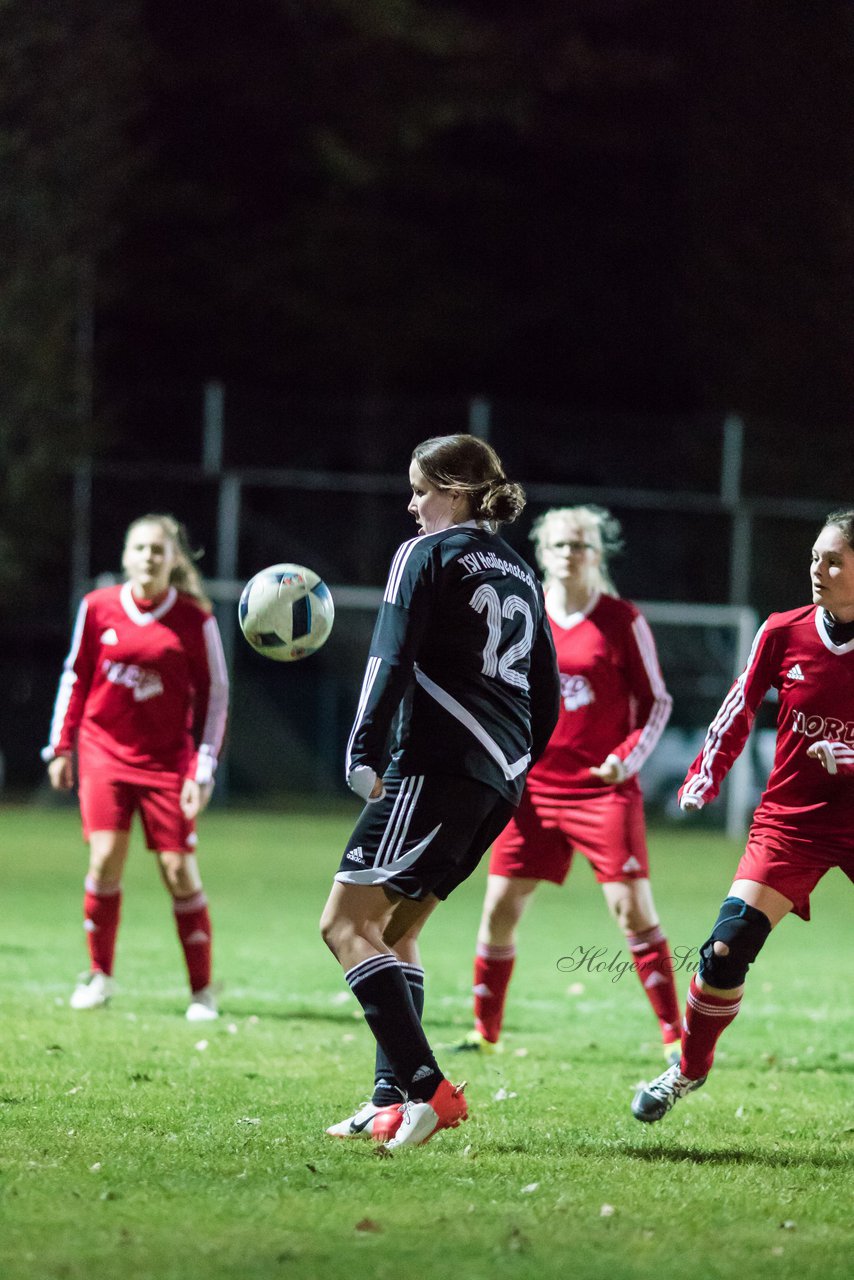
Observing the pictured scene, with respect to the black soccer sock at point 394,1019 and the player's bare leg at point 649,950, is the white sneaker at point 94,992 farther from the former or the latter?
the black soccer sock at point 394,1019

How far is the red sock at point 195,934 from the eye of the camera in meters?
7.90

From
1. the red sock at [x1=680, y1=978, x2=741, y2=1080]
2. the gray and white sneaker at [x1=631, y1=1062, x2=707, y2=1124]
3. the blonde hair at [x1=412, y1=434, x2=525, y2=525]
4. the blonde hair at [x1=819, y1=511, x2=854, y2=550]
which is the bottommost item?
the gray and white sneaker at [x1=631, y1=1062, x2=707, y2=1124]

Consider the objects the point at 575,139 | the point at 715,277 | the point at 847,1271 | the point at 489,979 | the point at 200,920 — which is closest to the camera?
the point at 847,1271

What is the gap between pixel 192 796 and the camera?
7.84m

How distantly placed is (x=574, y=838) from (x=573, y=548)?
3.80ft

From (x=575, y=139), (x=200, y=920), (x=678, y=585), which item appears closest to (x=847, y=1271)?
(x=200, y=920)

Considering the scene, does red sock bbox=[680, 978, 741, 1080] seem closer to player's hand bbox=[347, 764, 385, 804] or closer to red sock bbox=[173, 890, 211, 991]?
player's hand bbox=[347, 764, 385, 804]

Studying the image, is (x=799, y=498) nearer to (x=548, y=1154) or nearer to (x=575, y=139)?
(x=575, y=139)

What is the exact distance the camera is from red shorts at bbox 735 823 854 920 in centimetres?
540

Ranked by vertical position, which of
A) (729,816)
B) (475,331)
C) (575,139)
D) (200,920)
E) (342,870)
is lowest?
(729,816)

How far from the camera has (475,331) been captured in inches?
1312

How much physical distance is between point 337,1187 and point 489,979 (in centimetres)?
266

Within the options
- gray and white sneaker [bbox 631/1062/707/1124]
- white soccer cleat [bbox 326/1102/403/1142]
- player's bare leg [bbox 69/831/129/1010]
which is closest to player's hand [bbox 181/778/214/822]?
player's bare leg [bbox 69/831/129/1010]

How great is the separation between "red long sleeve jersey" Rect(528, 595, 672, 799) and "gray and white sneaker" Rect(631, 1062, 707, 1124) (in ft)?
5.98
